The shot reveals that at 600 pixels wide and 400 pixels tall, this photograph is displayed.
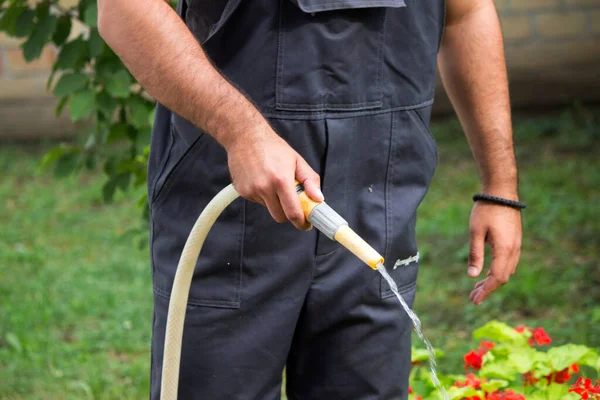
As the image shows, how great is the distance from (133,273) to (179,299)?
318 cm

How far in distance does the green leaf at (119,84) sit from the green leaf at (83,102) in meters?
0.06

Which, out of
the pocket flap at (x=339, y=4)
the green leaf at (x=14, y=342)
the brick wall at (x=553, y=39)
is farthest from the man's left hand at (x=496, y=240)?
the brick wall at (x=553, y=39)

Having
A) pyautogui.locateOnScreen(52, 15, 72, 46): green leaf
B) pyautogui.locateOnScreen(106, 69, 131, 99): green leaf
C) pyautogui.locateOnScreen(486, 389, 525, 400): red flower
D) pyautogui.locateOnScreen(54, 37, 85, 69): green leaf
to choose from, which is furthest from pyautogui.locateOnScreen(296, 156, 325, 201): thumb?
pyautogui.locateOnScreen(52, 15, 72, 46): green leaf

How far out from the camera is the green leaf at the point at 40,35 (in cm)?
289

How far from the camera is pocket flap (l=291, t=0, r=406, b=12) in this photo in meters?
1.66

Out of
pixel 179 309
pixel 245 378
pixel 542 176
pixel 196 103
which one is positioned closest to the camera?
pixel 196 103

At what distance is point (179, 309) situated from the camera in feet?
5.51

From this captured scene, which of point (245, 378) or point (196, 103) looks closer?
point (196, 103)

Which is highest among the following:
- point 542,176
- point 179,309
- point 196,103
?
point 196,103

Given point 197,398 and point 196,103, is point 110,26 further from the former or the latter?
point 197,398

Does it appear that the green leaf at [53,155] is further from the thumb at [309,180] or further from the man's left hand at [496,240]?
the thumb at [309,180]

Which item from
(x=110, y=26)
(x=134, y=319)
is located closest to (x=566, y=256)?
(x=134, y=319)

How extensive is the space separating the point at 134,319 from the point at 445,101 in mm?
3523

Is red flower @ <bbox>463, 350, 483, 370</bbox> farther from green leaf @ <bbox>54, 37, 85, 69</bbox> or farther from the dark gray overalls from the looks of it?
green leaf @ <bbox>54, 37, 85, 69</bbox>
